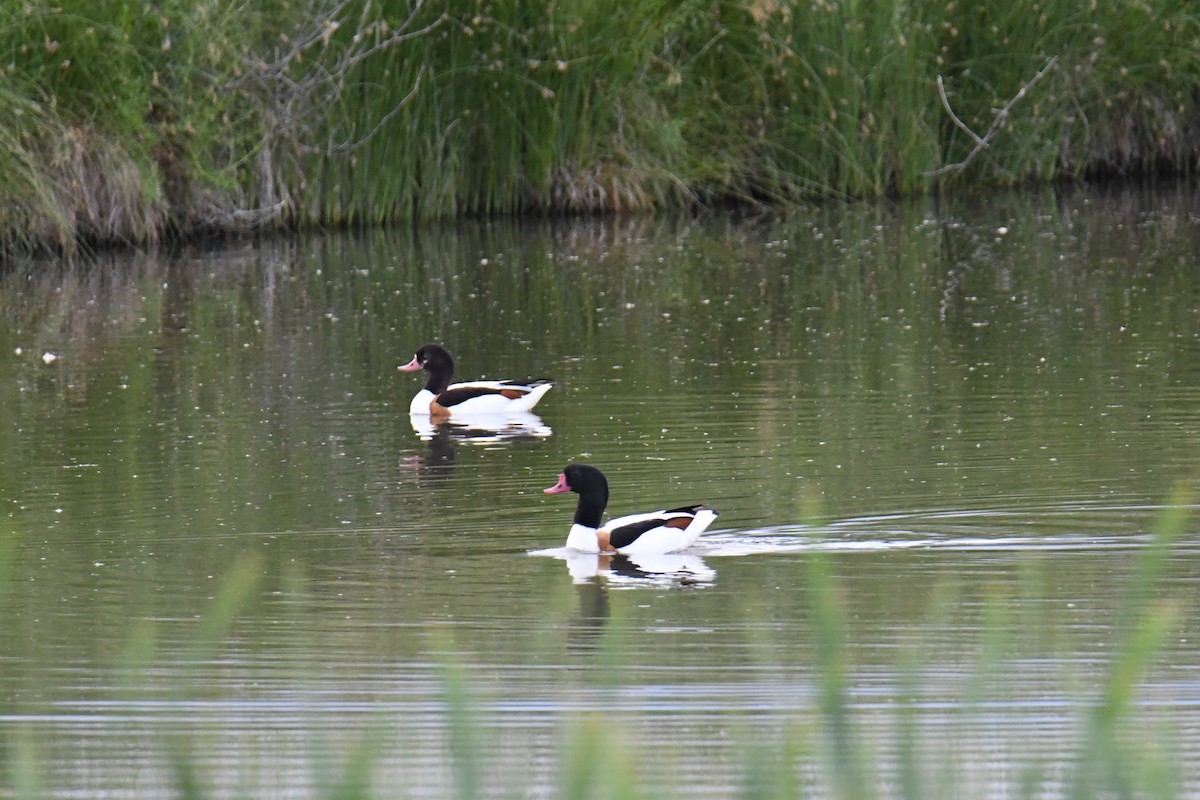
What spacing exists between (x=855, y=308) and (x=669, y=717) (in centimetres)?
996

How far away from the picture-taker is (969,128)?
24.0m

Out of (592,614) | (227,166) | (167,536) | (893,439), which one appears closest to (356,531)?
(167,536)

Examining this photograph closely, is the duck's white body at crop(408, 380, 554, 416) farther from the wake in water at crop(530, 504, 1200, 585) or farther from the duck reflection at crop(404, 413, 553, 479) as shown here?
the wake in water at crop(530, 504, 1200, 585)

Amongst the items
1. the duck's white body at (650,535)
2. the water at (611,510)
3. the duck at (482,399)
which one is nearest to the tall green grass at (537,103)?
the water at (611,510)

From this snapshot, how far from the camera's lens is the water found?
18.2 ft

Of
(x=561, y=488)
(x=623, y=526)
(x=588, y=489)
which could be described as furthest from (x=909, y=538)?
(x=561, y=488)

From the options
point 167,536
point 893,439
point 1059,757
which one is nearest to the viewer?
point 1059,757

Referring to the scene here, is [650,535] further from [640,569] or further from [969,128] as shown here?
[969,128]

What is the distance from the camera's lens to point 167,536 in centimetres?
905

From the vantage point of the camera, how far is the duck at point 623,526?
27.7 feet

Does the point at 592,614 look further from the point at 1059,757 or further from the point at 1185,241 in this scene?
the point at 1185,241

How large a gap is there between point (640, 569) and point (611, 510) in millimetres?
970

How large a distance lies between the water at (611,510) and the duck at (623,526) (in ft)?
0.36

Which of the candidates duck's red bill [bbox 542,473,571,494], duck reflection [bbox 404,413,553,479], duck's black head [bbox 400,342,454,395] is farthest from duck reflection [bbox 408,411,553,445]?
duck's red bill [bbox 542,473,571,494]
